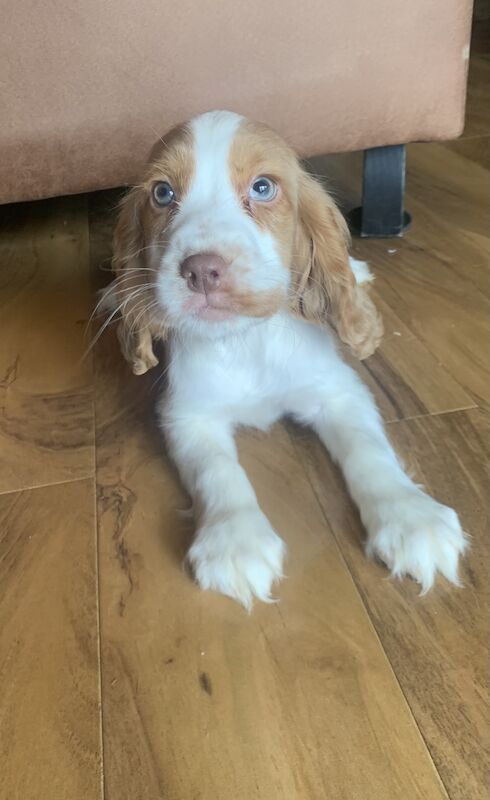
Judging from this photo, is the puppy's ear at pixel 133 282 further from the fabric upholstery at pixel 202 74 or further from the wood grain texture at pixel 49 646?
the fabric upholstery at pixel 202 74

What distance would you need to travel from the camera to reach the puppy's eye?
1481 mm

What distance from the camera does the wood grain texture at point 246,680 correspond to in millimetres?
1057

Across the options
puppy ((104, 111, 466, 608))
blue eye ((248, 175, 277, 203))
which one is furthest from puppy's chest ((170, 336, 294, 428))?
blue eye ((248, 175, 277, 203))

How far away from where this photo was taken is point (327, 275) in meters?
1.64

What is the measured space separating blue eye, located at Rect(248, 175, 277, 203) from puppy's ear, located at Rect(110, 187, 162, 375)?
0.24 metres

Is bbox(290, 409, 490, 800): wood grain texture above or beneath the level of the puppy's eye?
beneath

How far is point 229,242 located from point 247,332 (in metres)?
0.32

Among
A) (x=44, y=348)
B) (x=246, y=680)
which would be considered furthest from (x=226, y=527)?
(x=44, y=348)

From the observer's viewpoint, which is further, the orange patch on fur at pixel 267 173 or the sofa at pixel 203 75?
the sofa at pixel 203 75

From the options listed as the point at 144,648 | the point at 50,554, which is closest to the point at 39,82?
the point at 50,554

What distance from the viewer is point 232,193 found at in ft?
4.75

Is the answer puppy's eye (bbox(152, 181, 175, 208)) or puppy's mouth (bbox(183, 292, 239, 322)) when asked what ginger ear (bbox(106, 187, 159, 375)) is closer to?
puppy's eye (bbox(152, 181, 175, 208))

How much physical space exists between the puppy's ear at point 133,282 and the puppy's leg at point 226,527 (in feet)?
0.73

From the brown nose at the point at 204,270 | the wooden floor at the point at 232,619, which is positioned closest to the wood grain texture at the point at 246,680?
the wooden floor at the point at 232,619
